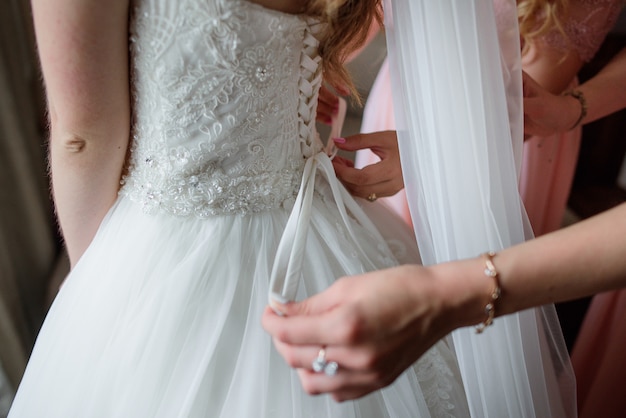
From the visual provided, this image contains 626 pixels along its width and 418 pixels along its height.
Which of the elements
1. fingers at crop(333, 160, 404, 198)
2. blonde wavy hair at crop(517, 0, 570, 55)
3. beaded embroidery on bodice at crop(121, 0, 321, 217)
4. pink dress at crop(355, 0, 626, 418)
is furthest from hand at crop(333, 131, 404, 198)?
blonde wavy hair at crop(517, 0, 570, 55)

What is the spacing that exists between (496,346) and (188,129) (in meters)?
0.46

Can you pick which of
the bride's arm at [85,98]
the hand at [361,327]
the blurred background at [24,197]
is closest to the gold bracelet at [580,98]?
the blurred background at [24,197]

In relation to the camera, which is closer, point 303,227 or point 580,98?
point 303,227

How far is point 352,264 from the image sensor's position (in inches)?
24.8

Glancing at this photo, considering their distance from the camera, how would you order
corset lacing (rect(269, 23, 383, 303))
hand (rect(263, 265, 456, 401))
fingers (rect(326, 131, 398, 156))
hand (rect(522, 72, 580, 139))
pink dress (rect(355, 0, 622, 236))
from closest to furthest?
hand (rect(263, 265, 456, 401)) < corset lacing (rect(269, 23, 383, 303)) < fingers (rect(326, 131, 398, 156)) < hand (rect(522, 72, 580, 139)) < pink dress (rect(355, 0, 622, 236))

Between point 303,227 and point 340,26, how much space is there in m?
0.27

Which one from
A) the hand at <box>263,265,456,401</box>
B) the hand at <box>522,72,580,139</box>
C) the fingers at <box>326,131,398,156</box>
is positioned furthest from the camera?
the hand at <box>522,72,580,139</box>

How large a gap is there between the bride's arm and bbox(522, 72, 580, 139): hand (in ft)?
2.30

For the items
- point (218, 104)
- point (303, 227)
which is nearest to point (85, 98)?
point (218, 104)

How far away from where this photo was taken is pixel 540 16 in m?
0.97

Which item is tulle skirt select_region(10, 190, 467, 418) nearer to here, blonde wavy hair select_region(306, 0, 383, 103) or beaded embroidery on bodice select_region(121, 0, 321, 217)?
beaded embroidery on bodice select_region(121, 0, 321, 217)

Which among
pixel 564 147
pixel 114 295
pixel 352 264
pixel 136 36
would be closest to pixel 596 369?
pixel 564 147

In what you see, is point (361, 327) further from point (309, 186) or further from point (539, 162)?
point (539, 162)

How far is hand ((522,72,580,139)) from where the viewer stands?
2.91 feet
